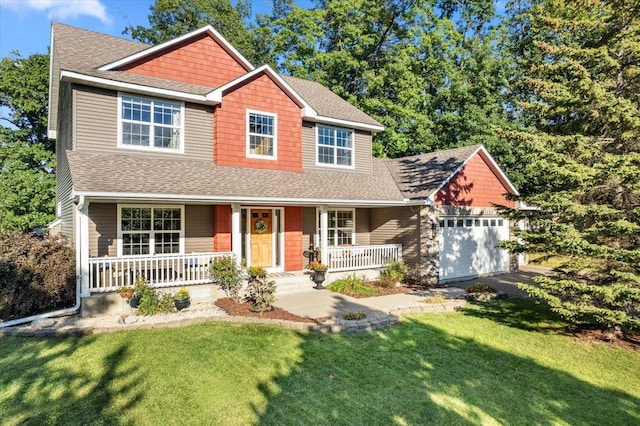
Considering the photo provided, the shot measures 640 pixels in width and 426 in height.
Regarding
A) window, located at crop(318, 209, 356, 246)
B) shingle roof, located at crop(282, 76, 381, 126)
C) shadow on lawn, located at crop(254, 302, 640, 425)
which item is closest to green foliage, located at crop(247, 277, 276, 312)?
shadow on lawn, located at crop(254, 302, 640, 425)

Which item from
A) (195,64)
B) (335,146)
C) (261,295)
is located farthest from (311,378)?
(195,64)

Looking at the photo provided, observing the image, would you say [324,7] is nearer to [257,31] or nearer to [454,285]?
[257,31]

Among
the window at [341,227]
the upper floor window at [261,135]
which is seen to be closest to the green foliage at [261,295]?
the upper floor window at [261,135]

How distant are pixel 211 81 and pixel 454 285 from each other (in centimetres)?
1174

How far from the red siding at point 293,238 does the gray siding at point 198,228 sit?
2.68m

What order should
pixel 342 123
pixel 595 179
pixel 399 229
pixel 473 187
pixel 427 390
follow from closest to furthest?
pixel 427 390, pixel 595 179, pixel 399 229, pixel 342 123, pixel 473 187

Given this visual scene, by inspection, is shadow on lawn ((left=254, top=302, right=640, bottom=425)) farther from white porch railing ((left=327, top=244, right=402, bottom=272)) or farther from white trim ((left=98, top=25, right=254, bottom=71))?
→ white trim ((left=98, top=25, right=254, bottom=71))

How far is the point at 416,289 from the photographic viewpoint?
41.9 feet

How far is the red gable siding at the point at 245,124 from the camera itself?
1223 cm

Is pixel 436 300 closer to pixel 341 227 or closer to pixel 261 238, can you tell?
pixel 341 227

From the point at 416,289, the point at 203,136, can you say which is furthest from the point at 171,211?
the point at 416,289

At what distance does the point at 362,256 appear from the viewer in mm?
13625

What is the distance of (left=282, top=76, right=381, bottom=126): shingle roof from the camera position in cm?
1516

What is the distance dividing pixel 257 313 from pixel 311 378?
345 centimetres
